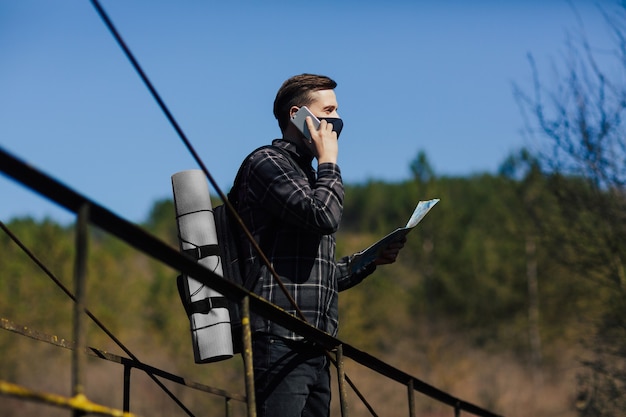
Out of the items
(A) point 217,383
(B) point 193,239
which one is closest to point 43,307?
(A) point 217,383

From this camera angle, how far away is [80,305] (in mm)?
2186

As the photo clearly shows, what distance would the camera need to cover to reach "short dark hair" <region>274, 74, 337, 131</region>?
3.97 meters

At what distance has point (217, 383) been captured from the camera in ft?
152

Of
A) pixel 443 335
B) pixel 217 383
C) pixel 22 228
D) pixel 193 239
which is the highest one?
pixel 22 228

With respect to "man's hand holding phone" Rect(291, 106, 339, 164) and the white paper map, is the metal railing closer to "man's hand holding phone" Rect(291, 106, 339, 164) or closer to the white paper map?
the white paper map

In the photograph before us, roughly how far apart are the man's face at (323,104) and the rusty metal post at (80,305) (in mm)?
1859

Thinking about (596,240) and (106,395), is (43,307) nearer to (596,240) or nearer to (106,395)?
(106,395)

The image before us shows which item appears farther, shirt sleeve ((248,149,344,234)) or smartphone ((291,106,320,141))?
smartphone ((291,106,320,141))

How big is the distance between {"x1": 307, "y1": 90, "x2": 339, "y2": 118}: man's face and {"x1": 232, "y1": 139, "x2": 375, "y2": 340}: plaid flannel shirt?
0.30 metres

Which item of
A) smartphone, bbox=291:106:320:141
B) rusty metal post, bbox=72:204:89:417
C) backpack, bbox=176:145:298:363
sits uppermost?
smartphone, bbox=291:106:320:141

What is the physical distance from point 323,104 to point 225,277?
780 mm

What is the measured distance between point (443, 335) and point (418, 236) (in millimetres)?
6429

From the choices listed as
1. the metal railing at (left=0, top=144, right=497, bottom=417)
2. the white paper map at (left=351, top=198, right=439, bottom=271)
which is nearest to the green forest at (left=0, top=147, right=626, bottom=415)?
the white paper map at (left=351, top=198, right=439, bottom=271)

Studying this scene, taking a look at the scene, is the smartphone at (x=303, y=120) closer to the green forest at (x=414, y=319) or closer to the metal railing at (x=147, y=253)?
the metal railing at (x=147, y=253)
